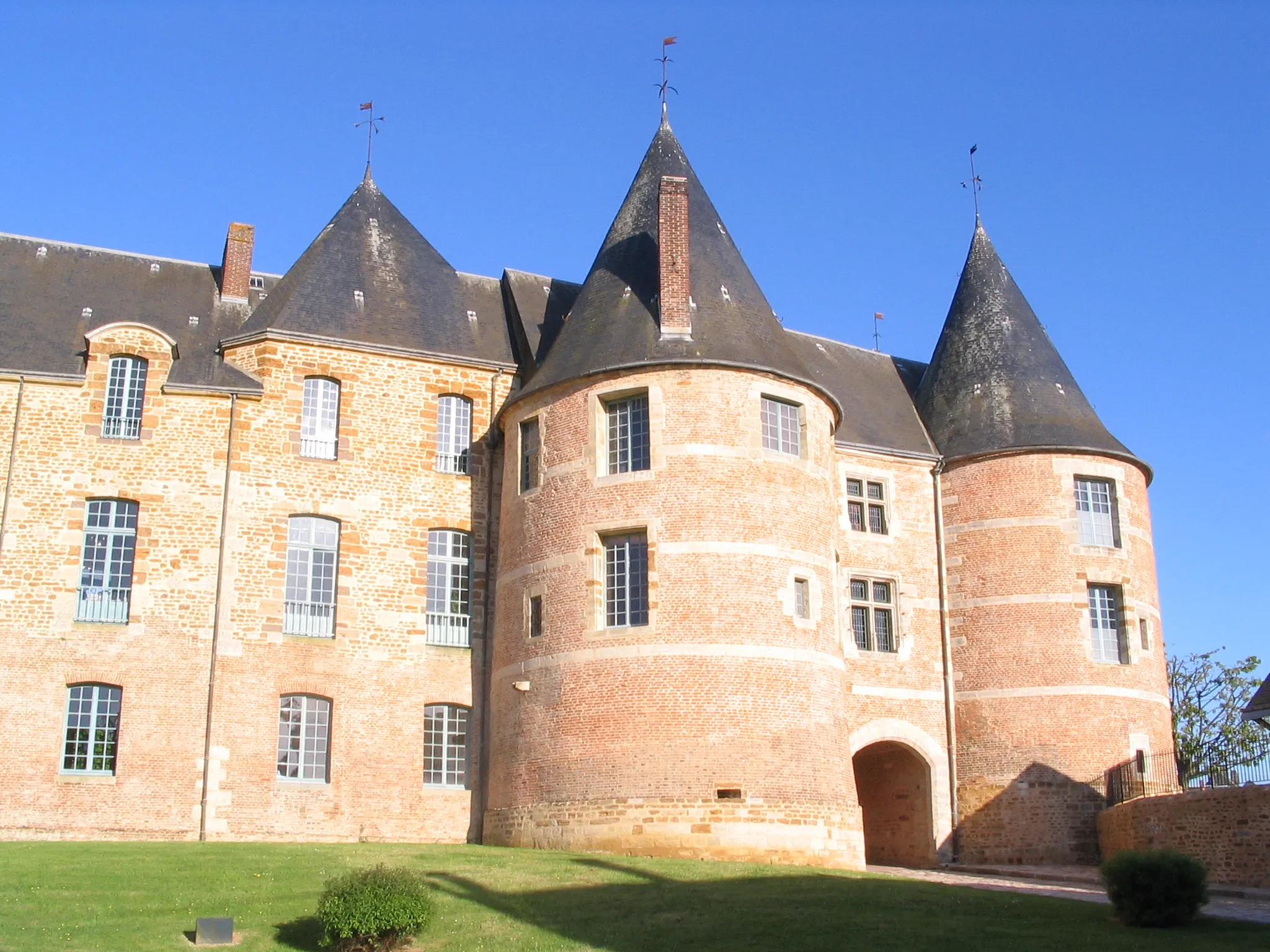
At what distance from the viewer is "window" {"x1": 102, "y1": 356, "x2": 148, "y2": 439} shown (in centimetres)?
2358

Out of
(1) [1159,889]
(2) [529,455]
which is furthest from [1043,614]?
(1) [1159,889]

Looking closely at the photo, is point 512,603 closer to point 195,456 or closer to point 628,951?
point 195,456

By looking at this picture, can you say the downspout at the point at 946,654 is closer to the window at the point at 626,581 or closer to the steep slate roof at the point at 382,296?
the window at the point at 626,581

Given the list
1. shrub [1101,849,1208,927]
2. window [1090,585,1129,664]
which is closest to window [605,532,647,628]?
shrub [1101,849,1208,927]

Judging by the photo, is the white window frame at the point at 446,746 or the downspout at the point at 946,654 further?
the downspout at the point at 946,654

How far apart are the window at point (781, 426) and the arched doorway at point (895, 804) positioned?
6275 mm

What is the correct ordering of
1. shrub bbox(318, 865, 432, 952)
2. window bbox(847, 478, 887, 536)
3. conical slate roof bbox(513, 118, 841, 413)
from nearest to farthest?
1. shrub bbox(318, 865, 432, 952)
2. conical slate roof bbox(513, 118, 841, 413)
3. window bbox(847, 478, 887, 536)

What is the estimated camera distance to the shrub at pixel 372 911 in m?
13.9

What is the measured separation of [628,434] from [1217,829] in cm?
1068

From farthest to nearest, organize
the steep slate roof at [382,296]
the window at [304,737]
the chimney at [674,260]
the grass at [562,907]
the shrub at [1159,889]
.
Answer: the steep slate roof at [382,296]
the chimney at [674,260]
the window at [304,737]
the shrub at [1159,889]
the grass at [562,907]

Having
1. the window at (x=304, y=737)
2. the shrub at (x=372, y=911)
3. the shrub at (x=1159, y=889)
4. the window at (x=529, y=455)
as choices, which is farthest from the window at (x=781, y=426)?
the shrub at (x=372, y=911)

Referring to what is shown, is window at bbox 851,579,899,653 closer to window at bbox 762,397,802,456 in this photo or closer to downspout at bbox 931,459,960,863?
downspout at bbox 931,459,960,863

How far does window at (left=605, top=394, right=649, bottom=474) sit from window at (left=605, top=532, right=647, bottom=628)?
3.90 ft

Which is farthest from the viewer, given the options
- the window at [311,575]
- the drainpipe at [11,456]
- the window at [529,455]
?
the window at [529,455]
